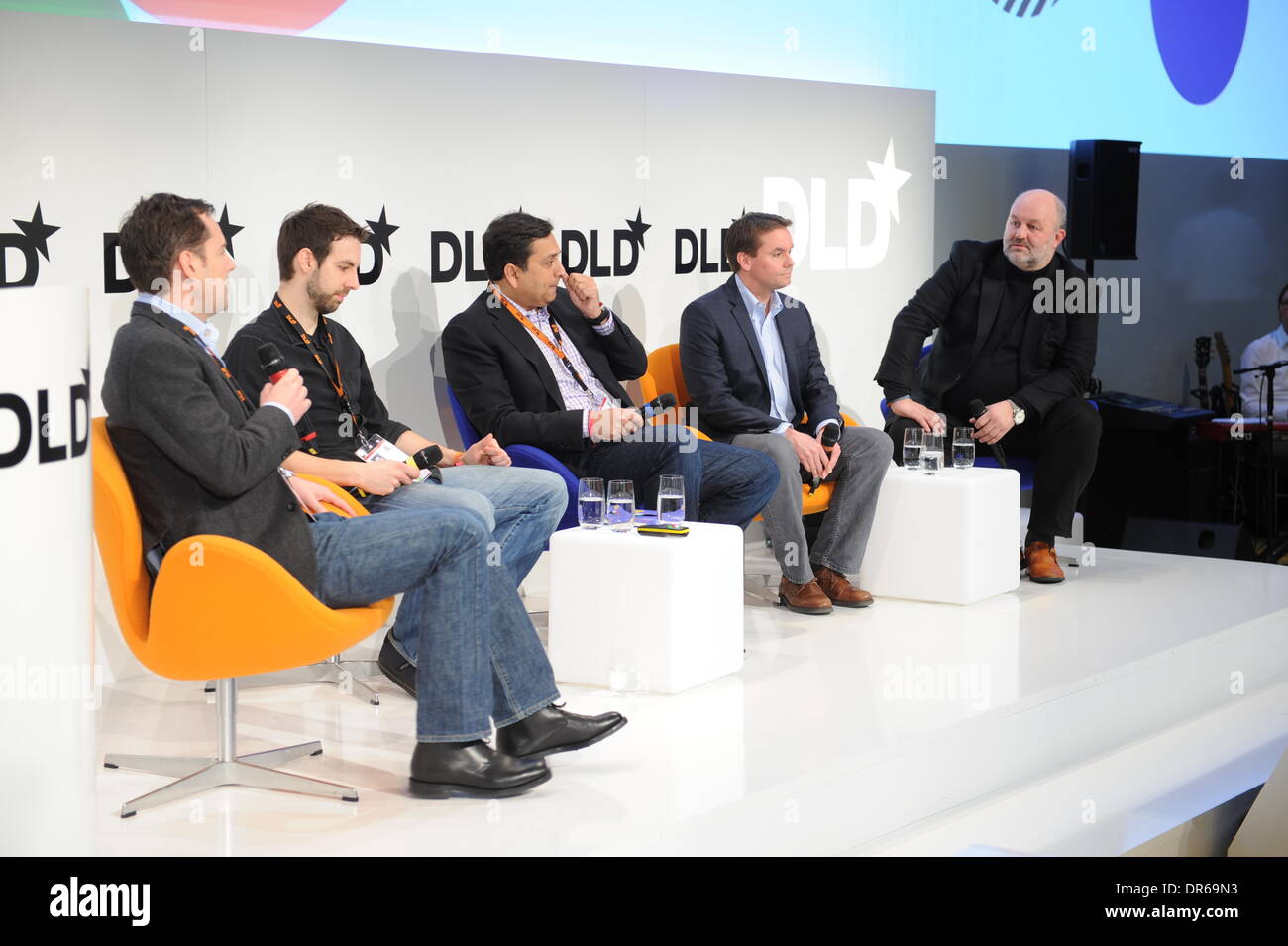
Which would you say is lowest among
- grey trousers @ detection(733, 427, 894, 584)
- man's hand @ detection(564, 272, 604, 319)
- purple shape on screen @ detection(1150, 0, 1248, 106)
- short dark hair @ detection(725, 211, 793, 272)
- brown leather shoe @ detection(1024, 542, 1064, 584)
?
brown leather shoe @ detection(1024, 542, 1064, 584)

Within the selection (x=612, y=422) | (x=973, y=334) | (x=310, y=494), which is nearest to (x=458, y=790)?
(x=310, y=494)

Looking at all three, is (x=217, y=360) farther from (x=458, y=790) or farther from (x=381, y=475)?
(x=458, y=790)

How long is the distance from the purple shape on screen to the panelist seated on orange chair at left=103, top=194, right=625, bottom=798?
728cm

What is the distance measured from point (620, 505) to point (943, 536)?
1406mm

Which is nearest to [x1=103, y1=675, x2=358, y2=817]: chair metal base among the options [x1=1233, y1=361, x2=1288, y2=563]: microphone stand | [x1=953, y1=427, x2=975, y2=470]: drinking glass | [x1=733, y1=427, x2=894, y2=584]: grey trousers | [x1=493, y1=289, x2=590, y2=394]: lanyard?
[x1=493, y1=289, x2=590, y2=394]: lanyard

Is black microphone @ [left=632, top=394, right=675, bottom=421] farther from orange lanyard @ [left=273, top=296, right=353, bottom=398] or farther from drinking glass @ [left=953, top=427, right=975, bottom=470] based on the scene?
drinking glass @ [left=953, top=427, right=975, bottom=470]

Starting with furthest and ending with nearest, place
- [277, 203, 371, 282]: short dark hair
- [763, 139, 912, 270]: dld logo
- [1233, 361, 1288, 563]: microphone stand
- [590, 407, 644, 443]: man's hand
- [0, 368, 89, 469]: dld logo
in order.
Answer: [1233, 361, 1288, 563]: microphone stand, [763, 139, 912, 270]: dld logo, [590, 407, 644, 443]: man's hand, [277, 203, 371, 282]: short dark hair, [0, 368, 89, 469]: dld logo

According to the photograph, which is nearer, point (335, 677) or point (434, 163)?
point (335, 677)

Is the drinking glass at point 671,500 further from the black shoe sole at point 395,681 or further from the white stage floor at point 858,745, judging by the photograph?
the black shoe sole at point 395,681

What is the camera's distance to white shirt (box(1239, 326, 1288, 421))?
24.2 ft

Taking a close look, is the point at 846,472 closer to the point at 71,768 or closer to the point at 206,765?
the point at 206,765

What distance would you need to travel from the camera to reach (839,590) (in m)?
5.01
